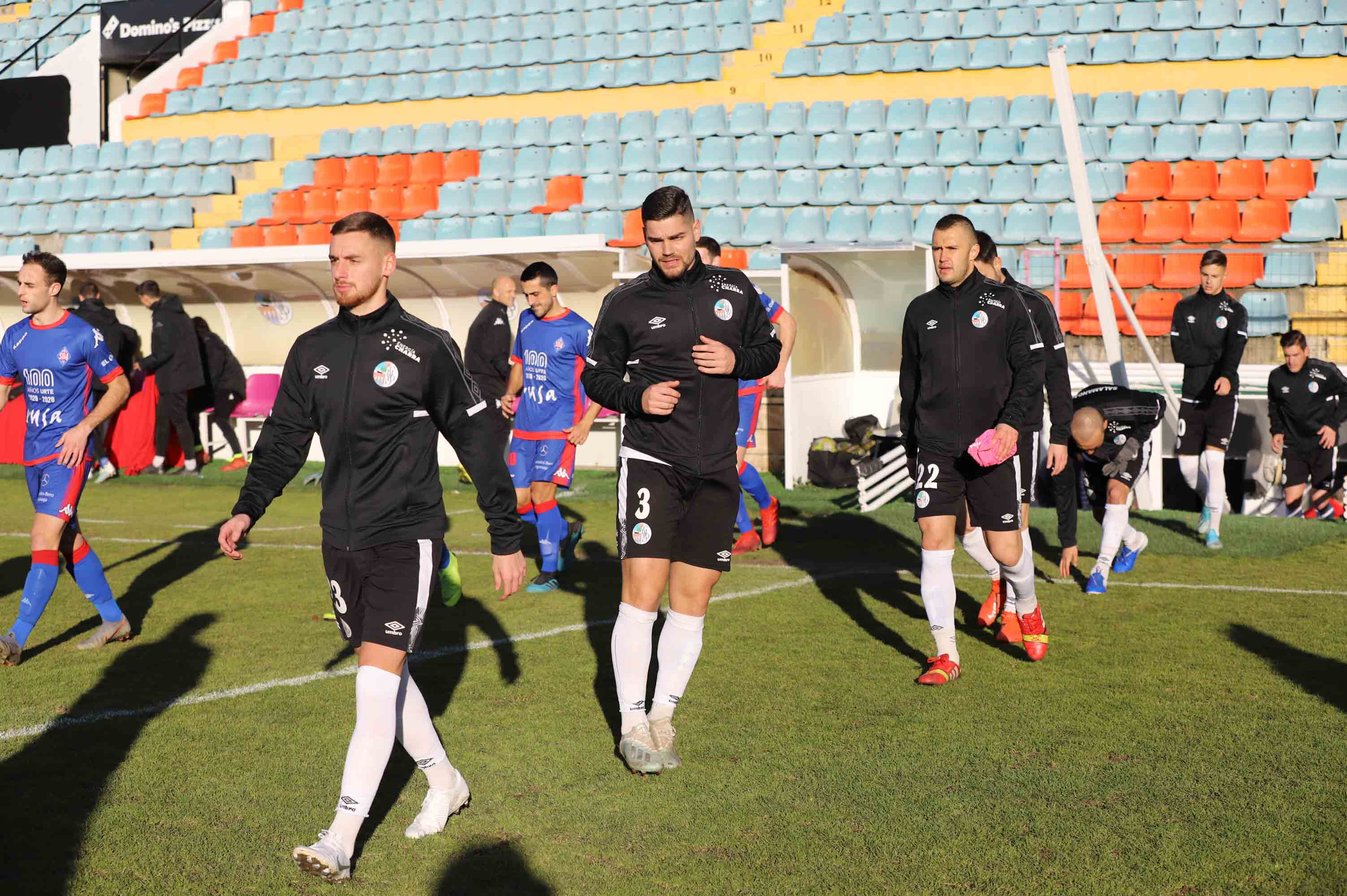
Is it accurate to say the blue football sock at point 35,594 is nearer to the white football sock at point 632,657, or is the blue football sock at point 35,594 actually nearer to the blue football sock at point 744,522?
the white football sock at point 632,657

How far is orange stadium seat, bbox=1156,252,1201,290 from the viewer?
14.0 metres

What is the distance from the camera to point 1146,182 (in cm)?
1558

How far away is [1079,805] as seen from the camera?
13.2ft

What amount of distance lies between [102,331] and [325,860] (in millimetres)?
10429

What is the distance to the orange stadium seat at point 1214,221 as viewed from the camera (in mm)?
14871

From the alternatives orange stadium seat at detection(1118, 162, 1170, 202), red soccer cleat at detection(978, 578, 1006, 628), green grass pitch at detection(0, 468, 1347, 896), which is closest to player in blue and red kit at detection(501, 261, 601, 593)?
green grass pitch at detection(0, 468, 1347, 896)

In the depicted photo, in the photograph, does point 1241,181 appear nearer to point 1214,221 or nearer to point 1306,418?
point 1214,221

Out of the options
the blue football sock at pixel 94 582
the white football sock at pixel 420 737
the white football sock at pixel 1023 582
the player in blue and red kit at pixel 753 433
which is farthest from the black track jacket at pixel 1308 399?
the blue football sock at pixel 94 582

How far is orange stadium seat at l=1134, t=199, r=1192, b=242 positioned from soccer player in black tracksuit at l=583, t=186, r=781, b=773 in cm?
1195

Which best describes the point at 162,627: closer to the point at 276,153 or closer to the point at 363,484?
the point at 363,484

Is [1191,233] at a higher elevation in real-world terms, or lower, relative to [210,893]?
higher

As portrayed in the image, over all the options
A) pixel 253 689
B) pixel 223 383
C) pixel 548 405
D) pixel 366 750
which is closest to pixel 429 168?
pixel 223 383

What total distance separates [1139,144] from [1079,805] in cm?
1382

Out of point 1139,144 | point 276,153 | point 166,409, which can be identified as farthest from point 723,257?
point 276,153
